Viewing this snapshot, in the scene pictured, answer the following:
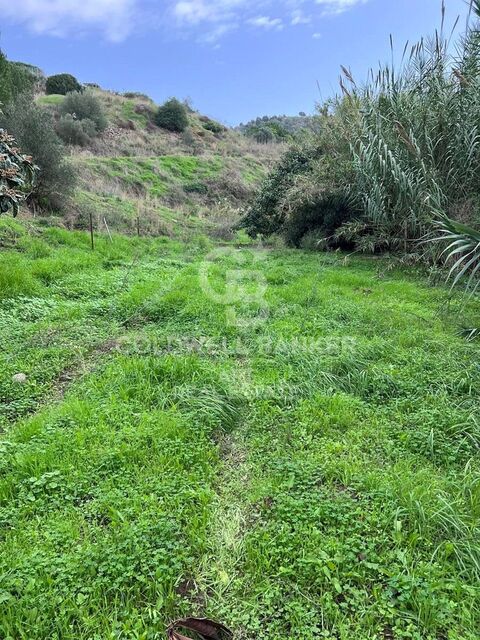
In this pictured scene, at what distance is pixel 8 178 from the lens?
5238 millimetres

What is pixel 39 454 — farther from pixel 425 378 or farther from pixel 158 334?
pixel 425 378

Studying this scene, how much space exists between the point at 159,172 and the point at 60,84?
12717 mm

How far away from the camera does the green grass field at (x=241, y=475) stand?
1.73m

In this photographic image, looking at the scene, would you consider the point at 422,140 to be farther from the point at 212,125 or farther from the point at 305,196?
the point at 212,125

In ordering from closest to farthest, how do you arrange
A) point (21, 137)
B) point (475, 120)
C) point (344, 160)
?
1. point (475, 120)
2. point (344, 160)
3. point (21, 137)

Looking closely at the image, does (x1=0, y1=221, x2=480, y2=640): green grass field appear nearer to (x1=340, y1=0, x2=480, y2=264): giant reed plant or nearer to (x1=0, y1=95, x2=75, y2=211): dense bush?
(x1=340, y1=0, x2=480, y2=264): giant reed plant

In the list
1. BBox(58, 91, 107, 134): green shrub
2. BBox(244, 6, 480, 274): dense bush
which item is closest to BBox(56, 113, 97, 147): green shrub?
BBox(58, 91, 107, 134): green shrub

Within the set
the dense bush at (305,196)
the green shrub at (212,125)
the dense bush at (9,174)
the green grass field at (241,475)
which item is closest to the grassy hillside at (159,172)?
the green shrub at (212,125)

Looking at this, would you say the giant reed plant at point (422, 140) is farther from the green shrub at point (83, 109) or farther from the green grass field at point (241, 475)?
the green shrub at point (83, 109)

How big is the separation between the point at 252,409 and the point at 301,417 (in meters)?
0.39

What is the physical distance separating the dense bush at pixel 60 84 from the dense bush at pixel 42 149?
19.1 m

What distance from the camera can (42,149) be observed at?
36.3ft

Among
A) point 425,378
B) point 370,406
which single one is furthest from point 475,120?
point 370,406

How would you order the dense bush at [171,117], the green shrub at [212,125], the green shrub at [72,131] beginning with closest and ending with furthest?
1. the green shrub at [72,131]
2. the dense bush at [171,117]
3. the green shrub at [212,125]
